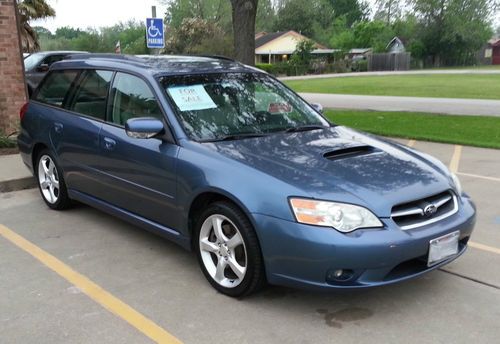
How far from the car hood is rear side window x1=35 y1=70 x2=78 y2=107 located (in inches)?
93.4

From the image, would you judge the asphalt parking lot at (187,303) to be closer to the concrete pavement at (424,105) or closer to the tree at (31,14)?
the concrete pavement at (424,105)

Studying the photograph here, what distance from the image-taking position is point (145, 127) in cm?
388

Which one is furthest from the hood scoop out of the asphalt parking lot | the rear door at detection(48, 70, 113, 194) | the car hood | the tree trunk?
the tree trunk

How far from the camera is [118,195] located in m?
4.52

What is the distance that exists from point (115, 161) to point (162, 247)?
0.86 meters

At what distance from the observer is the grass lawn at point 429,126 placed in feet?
31.9

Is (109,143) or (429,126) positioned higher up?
(109,143)

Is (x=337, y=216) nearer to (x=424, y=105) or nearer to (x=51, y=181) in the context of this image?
(x=51, y=181)

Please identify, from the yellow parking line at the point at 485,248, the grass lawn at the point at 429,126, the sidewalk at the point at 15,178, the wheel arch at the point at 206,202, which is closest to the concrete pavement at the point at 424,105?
the grass lawn at the point at 429,126

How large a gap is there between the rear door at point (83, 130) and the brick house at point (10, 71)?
4353 mm

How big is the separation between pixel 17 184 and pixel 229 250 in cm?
423

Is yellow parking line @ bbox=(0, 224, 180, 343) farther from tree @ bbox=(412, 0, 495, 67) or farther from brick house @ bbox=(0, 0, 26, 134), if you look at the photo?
tree @ bbox=(412, 0, 495, 67)

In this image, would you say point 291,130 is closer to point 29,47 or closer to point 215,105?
point 215,105

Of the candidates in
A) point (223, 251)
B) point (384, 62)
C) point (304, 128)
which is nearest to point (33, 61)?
point (304, 128)
